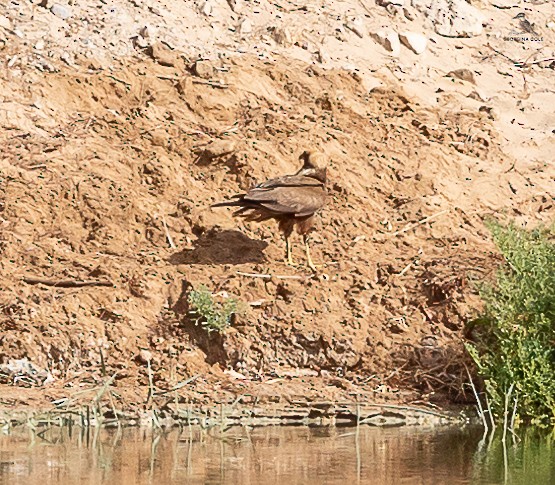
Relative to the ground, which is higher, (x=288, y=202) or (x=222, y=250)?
(x=288, y=202)

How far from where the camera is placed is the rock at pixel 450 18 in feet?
57.5

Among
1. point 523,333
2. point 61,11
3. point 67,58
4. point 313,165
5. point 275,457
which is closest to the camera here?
point 275,457

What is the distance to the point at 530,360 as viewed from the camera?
11.2m

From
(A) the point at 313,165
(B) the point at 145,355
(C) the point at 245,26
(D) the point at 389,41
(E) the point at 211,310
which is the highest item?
(C) the point at 245,26

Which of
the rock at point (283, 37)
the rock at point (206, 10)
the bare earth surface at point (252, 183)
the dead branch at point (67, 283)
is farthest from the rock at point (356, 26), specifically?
the dead branch at point (67, 283)

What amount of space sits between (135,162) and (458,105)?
12.2 feet

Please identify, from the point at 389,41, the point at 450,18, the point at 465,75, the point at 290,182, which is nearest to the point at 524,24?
the point at 450,18

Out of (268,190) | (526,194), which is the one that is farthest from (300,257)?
(526,194)

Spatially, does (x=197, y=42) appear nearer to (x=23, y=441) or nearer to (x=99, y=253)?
(x=99, y=253)

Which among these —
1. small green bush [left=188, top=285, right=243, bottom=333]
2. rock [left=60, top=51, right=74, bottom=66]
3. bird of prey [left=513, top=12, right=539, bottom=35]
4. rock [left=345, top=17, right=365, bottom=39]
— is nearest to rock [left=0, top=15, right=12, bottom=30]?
rock [left=60, top=51, right=74, bottom=66]

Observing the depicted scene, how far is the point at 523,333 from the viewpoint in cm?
1130

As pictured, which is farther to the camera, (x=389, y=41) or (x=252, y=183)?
(x=389, y=41)

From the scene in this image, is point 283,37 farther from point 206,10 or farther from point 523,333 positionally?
point 523,333

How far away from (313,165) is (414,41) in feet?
12.4
